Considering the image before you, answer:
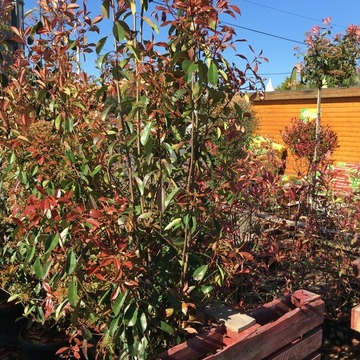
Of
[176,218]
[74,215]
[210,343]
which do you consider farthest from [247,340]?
[74,215]

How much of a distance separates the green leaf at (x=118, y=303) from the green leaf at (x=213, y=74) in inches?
32.9

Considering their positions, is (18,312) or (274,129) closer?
(18,312)

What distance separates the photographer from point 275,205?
3227mm

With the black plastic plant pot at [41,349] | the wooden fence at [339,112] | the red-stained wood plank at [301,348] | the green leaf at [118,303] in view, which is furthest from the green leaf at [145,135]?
the wooden fence at [339,112]

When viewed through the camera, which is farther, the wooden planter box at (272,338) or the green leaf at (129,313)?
the wooden planter box at (272,338)

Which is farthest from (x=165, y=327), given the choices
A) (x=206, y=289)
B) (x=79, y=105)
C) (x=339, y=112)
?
(x=339, y=112)

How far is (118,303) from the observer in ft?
5.14

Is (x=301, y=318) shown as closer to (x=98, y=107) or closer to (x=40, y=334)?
(x=98, y=107)

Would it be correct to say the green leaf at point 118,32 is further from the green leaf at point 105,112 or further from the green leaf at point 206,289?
the green leaf at point 206,289

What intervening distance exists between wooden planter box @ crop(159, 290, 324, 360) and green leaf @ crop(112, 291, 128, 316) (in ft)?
1.02

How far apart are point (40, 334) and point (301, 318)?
5.49 ft

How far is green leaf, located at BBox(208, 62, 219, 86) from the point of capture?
1552mm

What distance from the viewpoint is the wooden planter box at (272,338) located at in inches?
71.7

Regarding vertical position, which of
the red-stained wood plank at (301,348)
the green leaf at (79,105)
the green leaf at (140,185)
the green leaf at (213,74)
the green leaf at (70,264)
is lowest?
the red-stained wood plank at (301,348)
